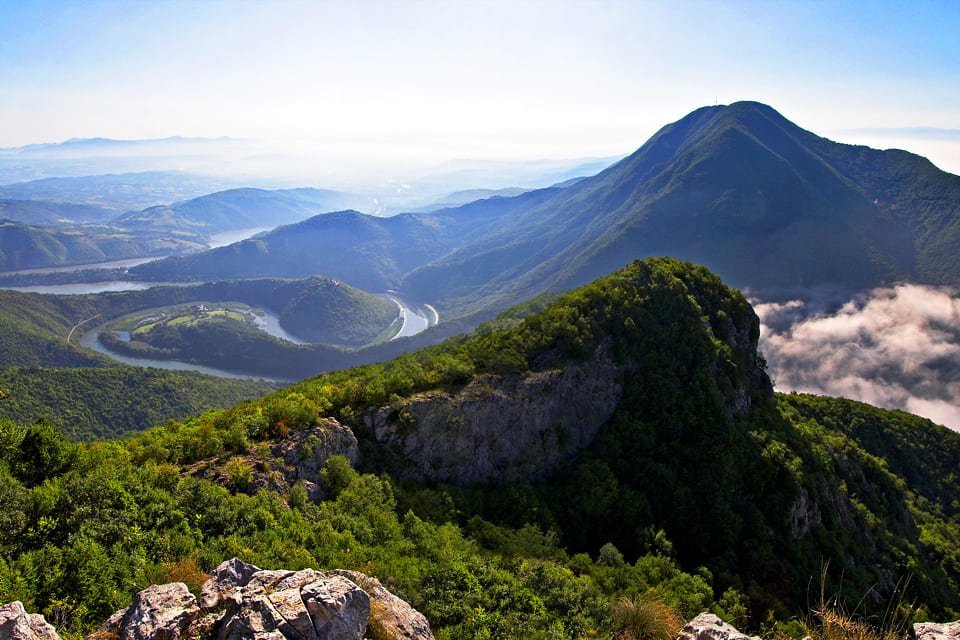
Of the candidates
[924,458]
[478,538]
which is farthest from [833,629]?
[924,458]

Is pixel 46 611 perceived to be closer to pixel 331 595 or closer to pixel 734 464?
pixel 331 595

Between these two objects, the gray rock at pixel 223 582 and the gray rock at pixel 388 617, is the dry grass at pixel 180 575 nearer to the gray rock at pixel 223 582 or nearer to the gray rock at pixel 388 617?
the gray rock at pixel 223 582

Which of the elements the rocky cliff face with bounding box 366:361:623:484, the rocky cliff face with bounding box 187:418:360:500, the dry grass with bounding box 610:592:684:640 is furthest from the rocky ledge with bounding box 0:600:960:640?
the rocky cliff face with bounding box 366:361:623:484

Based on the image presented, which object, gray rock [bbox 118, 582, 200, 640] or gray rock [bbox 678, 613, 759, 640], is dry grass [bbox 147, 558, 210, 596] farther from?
gray rock [bbox 678, 613, 759, 640]

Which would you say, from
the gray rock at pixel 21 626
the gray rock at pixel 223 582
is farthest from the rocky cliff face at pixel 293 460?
the gray rock at pixel 21 626

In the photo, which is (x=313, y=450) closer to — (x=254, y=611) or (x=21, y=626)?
(x=254, y=611)

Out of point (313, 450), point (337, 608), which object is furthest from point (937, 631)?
point (313, 450)
